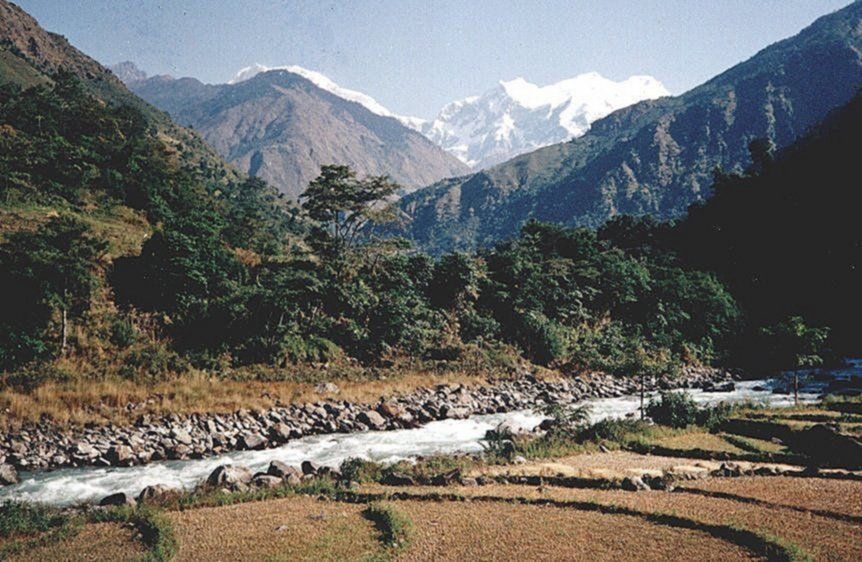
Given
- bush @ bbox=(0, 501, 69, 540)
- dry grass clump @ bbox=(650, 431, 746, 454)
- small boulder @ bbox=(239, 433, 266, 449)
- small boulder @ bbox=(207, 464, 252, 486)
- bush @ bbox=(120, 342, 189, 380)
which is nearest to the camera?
bush @ bbox=(0, 501, 69, 540)

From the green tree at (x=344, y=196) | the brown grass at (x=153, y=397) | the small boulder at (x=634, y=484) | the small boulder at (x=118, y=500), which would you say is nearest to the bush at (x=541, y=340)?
the green tree at (x=344, y=196)

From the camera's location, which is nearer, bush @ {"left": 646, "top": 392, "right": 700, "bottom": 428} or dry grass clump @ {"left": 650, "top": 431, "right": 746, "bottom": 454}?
dry grass clump @ {"left": 650, "top": 431, "right": 746, "bottom": 454}

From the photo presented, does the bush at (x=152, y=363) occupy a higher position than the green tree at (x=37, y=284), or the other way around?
the green tree at (x=37, y=284)

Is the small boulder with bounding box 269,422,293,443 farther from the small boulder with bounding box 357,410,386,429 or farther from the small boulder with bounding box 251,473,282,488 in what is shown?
the small boulder with bounding box 251,473,282,488

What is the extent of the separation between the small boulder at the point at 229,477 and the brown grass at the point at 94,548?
4.09 m

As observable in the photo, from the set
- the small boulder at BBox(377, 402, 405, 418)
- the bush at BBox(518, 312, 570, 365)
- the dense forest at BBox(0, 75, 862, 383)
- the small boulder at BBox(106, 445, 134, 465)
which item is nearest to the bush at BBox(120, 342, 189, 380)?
the dense forest at BBox(0, 75, 862, 383)

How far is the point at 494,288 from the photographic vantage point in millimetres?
51062

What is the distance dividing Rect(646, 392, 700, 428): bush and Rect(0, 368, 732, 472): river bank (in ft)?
31.6

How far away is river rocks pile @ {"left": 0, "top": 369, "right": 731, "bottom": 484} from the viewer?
22.0 m

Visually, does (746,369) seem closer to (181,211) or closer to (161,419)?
(161,419)

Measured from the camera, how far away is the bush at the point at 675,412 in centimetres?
2783

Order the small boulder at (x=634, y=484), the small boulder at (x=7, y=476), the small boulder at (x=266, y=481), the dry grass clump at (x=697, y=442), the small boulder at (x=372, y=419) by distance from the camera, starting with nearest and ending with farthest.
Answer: the small boulder at (x=634, y=484)
the small boulder at (x=266, y=481)
the small boulder at (x=7, y=476)
the dry grass clump at (x=697, y=442)
the small boulder at (x=372, y=419)

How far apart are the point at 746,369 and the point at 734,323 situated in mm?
8048

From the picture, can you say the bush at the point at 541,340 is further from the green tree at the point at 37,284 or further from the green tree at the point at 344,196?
the green tree at the point at 37,284
